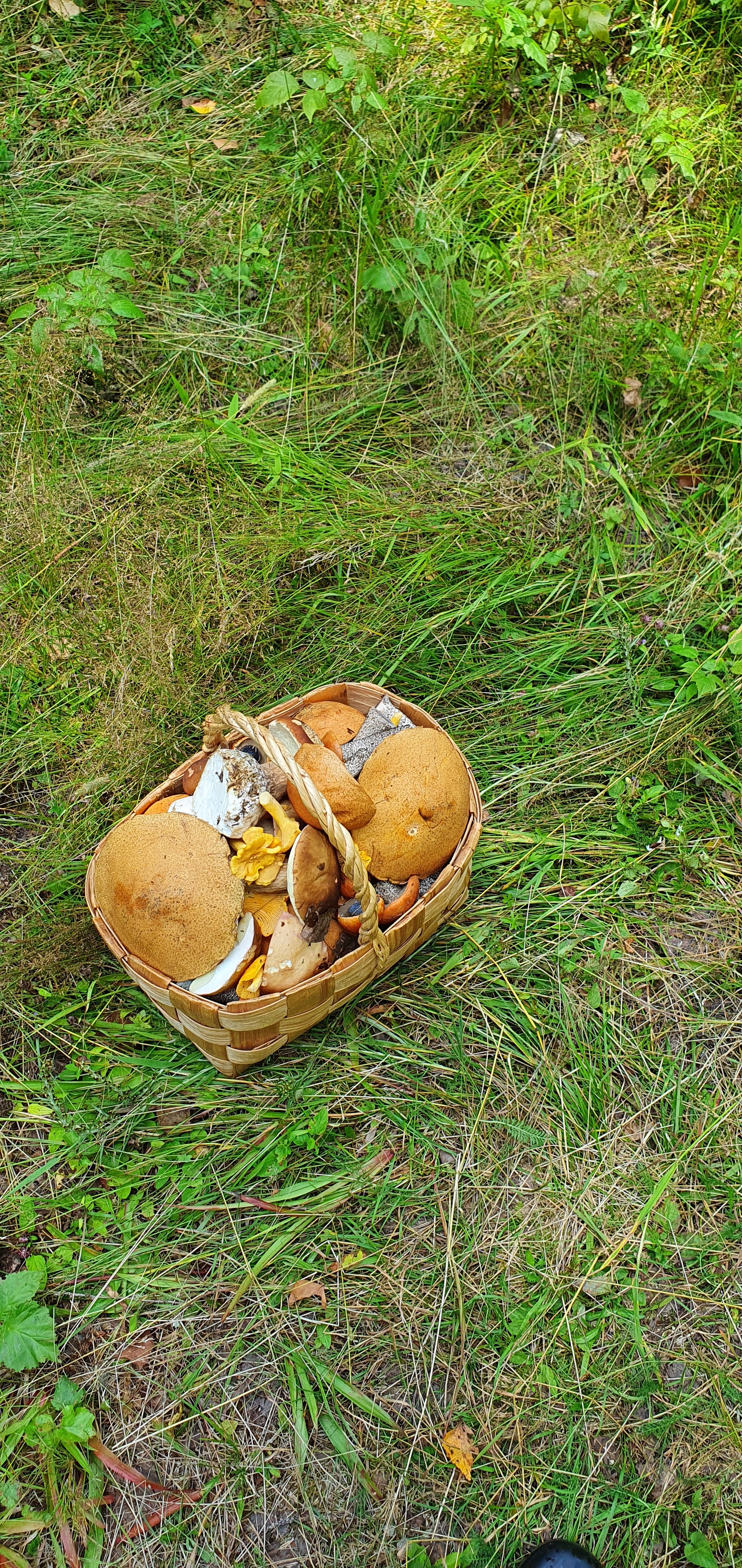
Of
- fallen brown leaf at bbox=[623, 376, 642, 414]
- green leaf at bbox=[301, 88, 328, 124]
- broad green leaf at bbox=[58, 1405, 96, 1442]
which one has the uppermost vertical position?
green leaf at bbox=[301, 88, 328, 124]

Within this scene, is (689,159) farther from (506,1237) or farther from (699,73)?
(506,1237)

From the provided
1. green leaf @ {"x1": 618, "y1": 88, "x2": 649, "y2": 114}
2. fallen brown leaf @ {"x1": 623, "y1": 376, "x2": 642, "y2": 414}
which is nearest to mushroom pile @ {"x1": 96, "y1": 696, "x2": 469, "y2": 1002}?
fallen brown leaf @ {"x1": 623, "y1": 376, "x2": 642, "y2": 414}

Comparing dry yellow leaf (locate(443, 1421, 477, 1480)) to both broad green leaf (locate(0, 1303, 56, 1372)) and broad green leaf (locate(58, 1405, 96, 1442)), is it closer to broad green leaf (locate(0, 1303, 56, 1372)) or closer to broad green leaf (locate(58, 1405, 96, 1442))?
broad green leaf (locate(58, 1405, 96, 1442))

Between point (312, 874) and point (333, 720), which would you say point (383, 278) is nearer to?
point (333, 720)

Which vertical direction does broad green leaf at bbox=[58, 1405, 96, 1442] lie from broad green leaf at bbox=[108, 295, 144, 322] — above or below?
below

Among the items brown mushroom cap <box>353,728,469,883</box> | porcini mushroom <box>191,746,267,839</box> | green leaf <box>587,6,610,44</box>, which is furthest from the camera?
green leaf <box>587,6,610,44</box>

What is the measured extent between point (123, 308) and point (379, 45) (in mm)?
1322

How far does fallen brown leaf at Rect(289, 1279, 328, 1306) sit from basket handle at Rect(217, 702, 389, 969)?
73 cm

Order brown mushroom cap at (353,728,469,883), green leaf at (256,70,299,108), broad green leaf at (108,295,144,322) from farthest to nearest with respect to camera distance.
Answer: green leaf at (256,70,299,108) < broad green leaf at (108,295,144,322) < brown mushroom cap at (353,728,469,883)

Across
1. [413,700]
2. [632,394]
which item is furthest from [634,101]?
[413,700]

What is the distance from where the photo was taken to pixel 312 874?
2043 millimetres

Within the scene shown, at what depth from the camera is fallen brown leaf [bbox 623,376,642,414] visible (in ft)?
10.8

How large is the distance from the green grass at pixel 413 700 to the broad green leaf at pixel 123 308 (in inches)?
3.9

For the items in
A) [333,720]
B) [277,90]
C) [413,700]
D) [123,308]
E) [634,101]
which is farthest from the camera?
[634,101]
